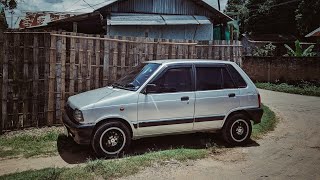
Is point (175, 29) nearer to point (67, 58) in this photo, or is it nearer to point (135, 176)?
point (67, 58)

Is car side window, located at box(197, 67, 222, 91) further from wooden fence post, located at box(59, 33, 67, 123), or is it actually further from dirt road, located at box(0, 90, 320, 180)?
wooden fence post, located at box(59, 33, 67, 123)

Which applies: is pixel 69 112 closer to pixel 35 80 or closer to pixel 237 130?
pixel 35 80

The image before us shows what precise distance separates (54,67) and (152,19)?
795cm

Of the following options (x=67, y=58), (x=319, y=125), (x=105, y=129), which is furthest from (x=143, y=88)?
(x=319, y=125)

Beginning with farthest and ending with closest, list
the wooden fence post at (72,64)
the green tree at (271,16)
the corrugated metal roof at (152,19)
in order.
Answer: the green tree at (271,16) → the corrugated metal roof at (152,19) → the wooden fence post at (72,64)

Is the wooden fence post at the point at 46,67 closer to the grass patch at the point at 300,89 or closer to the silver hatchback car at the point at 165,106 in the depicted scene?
the silver hatchback car at the point at 165,106

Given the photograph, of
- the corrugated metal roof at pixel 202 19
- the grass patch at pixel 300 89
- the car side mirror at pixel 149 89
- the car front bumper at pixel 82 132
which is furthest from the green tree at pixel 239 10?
the car front bumper at pixel 82 132

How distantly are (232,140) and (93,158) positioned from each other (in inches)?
118

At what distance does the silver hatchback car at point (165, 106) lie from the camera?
19.6 ft

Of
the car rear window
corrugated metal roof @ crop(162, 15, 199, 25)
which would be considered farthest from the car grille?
corrugated metal roof @ crop(162, 15, 199, 25)

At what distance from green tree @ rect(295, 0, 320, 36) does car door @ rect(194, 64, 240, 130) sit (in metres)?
33.0

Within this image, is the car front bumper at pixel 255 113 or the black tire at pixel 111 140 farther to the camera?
the car front bumper at pixel 255 113

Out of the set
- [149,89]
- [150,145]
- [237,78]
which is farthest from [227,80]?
[150,145]

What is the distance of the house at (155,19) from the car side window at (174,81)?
7.91 metres
